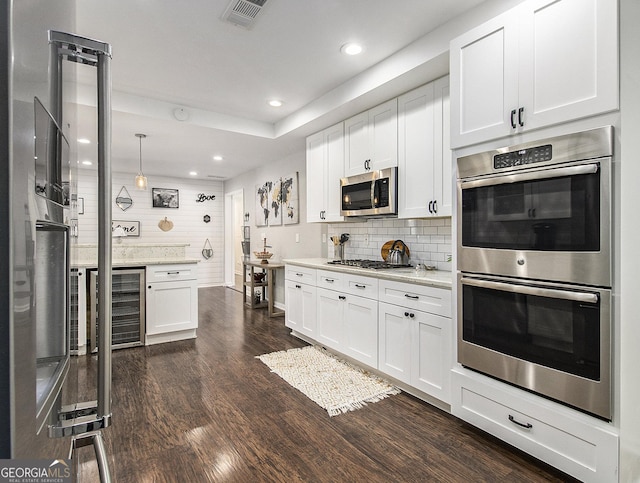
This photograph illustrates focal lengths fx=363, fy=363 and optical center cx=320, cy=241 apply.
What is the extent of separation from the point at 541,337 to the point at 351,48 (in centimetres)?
241

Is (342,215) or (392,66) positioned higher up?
(392,66)

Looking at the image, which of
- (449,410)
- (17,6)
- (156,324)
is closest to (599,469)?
(449,410)

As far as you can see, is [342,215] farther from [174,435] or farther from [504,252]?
[174,435]

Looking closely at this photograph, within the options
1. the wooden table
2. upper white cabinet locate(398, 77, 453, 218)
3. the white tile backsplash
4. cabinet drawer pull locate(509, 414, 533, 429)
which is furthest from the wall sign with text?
cabinet drawer pull locate(509, 414, 533, 429)

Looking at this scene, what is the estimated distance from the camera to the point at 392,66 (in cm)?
295

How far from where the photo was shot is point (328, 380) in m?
2.95

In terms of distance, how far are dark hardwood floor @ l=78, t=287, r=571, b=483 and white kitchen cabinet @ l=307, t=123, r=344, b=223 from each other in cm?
190

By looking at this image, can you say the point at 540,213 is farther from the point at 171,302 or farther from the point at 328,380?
the point at 171,302

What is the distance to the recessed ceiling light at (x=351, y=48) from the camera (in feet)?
9.21

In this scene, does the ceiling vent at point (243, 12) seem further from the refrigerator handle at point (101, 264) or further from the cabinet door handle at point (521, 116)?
the refrigerator handle at point (101, 264)

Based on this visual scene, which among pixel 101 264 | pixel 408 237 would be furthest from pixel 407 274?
pixel 101 264

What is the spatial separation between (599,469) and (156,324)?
12.7ft

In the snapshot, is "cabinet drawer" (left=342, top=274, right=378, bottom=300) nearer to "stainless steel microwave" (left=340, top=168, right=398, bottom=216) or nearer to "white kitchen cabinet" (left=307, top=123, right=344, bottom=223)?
"stainless steel microwave" (left=340, top=168, right=398, bottom=216)

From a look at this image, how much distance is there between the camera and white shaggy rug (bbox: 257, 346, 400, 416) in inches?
102
